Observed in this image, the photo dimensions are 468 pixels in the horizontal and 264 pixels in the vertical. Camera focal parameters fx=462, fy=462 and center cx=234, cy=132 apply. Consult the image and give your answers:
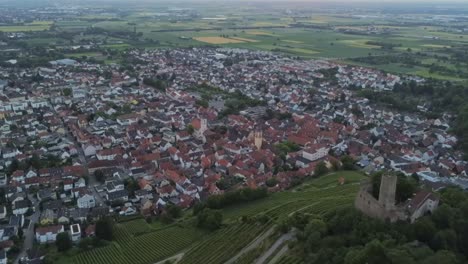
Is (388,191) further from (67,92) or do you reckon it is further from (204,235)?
(67,92)

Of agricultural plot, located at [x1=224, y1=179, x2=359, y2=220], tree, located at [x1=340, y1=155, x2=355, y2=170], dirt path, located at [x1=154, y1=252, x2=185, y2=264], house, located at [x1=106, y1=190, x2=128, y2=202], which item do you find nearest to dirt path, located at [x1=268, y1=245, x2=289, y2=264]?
agricultural plot, located at [x1=224, y1=179, x2=359, y2=220]

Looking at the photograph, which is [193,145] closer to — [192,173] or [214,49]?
[192,173]

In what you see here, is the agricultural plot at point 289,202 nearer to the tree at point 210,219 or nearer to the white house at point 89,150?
the tree at point 210,219

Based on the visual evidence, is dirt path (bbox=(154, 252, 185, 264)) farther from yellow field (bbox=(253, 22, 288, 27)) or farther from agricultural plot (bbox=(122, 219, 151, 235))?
yellow field (bbox=(253, 22, 288, 27))

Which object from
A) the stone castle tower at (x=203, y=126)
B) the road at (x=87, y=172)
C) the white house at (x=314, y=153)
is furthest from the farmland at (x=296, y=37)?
the stone castle tower at (x=203, y=126)

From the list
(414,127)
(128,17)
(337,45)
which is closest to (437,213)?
(414,127)
